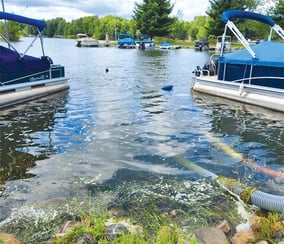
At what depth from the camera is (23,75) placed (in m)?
15.2

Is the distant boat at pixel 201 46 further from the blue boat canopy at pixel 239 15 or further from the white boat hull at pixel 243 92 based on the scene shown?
the blue boat canopy at pixel 239 15

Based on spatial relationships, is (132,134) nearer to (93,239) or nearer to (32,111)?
(32,111)

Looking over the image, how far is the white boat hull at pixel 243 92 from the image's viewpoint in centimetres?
1348

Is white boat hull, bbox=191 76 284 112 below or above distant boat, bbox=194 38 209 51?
above

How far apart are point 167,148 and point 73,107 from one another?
6370mm

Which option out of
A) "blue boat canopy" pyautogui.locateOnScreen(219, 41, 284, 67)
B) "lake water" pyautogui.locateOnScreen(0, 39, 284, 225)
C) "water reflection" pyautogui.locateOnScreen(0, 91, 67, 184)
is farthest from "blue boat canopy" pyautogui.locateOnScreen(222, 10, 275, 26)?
"water reflection" pyautogui.locateOnScreen(0, 91, 67, 184)

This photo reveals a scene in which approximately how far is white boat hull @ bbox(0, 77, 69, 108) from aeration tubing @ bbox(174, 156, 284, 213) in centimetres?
961

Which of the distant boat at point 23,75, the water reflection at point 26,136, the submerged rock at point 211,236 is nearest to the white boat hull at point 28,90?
the distant boat at point 23,75

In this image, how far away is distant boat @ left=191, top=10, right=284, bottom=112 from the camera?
13711 mm

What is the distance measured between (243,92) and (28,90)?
9931 mm

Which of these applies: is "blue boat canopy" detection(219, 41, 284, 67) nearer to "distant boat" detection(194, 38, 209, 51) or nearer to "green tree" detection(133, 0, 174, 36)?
"distant boat" detection(194, 38, 209, 51)

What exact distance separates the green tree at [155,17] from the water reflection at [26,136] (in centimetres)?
6926

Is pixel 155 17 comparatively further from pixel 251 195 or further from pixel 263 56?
→ pixel 251 195

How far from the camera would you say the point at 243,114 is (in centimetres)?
1316
